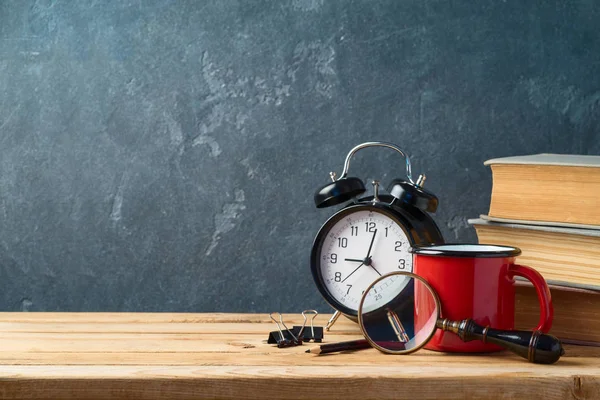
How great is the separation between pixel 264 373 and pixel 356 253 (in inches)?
15.9

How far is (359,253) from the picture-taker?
1.36 metres

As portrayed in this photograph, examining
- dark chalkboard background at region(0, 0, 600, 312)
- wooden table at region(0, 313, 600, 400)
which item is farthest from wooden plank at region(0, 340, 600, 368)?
dark chalkboard background at region(0, 0, 600, 312)

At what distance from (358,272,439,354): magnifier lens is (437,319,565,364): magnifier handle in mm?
38

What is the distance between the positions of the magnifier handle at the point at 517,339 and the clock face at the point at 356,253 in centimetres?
23

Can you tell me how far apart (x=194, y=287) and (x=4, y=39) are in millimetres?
710

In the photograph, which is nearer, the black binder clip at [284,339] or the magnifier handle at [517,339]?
the magnifier handle at [517,339]

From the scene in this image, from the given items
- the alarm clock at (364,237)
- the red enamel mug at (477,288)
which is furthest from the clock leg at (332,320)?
the red enamel mug at (477,288)

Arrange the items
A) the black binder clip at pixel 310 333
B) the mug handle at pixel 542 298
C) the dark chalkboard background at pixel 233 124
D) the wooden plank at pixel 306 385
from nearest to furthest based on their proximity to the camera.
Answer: the wooden plank at pixel 306 385
the mug handle at pixel 542 298
the black binder clip at pixel 310 333
the dark chalkboard background at pixel 233 124

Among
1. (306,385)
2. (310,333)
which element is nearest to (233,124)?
(310,333)

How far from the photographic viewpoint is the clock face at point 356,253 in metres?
1.34

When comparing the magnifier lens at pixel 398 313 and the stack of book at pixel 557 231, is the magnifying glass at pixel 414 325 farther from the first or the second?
the stack of book at pixel 557 231

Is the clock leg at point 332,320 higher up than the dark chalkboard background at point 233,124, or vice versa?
the dark chalkboard background at point 233,124

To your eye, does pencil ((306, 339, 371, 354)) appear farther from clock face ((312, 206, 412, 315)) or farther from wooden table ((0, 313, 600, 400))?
clock face ((312, 206, 412, 315))

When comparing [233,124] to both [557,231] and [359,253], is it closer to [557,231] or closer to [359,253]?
[359,253]
